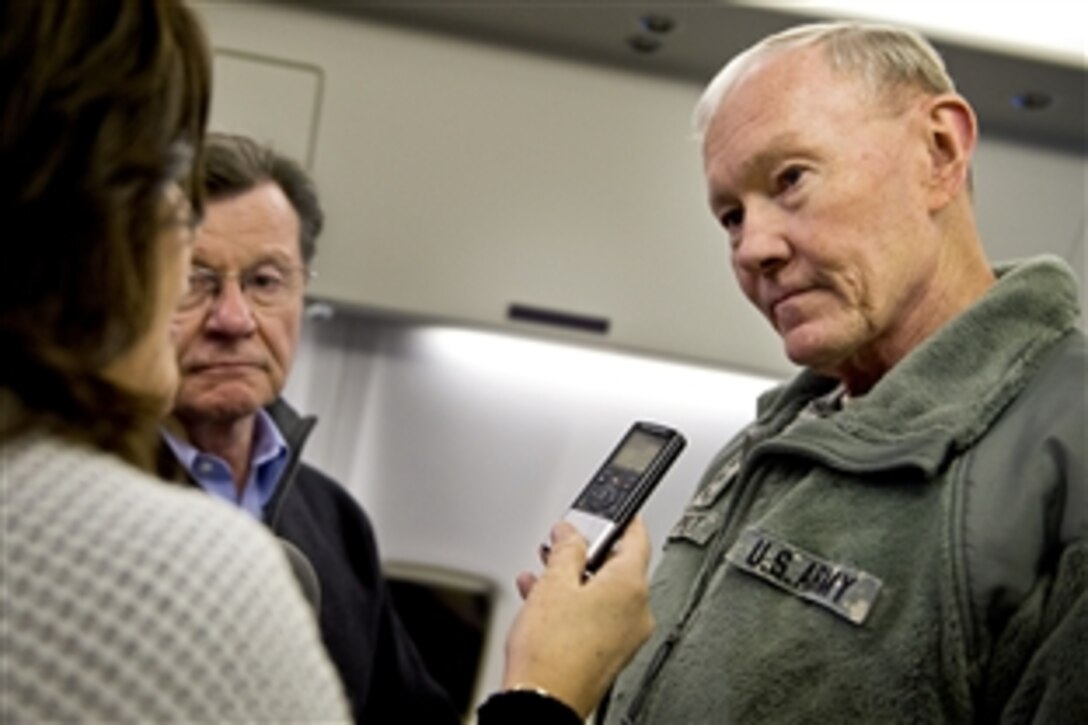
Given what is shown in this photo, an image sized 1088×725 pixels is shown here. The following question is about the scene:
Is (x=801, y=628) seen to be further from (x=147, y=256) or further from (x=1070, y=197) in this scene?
(x=1070, y=197)

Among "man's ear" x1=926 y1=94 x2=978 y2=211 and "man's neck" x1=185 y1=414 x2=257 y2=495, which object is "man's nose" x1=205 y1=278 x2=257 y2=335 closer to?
"man's neck" x1=185 y1=414 x2=257 y2=495

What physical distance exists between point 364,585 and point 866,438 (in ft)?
2.60

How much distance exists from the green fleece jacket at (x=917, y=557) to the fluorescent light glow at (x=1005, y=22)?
0.88 metres

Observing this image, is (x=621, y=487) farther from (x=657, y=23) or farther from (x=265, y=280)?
(x=657, y=23)

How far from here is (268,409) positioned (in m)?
1.68

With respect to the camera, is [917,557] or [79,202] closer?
[79,202]

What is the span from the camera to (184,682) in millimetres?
577

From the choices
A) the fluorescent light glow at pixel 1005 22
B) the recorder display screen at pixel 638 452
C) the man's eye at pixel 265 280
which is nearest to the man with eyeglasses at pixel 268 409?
the man's eye at pixel 265 280

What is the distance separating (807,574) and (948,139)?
1.23ft

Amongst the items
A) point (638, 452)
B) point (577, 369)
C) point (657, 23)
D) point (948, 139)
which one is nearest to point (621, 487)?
point (638, 452)

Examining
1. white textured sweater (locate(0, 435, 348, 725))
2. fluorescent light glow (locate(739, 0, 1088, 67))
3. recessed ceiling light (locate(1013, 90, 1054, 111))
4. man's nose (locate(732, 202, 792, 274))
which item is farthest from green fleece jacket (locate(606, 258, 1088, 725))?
recessed ceiling light (locate(1013, 90, 1054, 111))

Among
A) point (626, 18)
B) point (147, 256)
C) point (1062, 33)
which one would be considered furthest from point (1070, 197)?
point (147, 256)

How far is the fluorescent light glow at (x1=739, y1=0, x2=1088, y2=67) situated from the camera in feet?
6.36

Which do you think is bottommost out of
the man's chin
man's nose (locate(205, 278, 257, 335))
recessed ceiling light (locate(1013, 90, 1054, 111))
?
the man's chin
